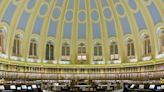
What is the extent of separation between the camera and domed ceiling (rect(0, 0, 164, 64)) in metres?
30.7

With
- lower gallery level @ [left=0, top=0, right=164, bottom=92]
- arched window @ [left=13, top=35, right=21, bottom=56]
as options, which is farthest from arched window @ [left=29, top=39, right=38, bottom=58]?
arched window @ [left=13, top=35, right=21, bottom=56]

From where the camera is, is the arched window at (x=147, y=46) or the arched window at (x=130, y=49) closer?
the arched window at (x=147, y=46)

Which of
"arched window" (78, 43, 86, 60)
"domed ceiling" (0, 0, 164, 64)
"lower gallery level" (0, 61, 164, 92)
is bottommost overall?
"lower gallery level" (0, 61, 164, 92)

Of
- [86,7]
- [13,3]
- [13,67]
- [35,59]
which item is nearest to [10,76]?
[13,67]

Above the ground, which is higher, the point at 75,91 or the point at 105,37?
the point at 105,37

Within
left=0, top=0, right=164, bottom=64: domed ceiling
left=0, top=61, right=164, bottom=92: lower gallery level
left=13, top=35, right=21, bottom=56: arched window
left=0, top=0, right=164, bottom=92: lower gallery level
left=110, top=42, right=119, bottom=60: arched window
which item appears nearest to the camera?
left=0, top=61, right=164, bottom=92: lower gallery level

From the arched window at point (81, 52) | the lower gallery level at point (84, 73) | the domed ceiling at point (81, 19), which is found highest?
the domed ceiling at point (81, 19)

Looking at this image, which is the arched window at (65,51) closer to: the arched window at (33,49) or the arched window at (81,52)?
the arched window at (81,52)

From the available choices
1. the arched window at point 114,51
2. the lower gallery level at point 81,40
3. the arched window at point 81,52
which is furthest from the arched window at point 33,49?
the arched window at point 114,51

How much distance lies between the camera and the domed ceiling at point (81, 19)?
3066 centimetres

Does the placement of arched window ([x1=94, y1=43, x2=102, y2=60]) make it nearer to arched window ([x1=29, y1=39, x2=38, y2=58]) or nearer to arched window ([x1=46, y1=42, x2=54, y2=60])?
arched window ([x1=46, y1=42, x2=54, y2=60])

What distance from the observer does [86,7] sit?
33.3 metres

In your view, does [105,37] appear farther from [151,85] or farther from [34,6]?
[151,85]

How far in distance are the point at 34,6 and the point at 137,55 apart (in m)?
11.7
